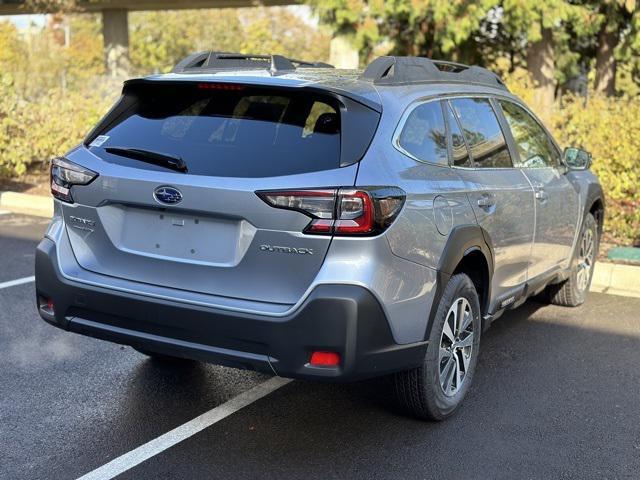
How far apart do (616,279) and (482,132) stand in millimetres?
3481

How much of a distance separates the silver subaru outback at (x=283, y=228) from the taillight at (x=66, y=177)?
0.04ft

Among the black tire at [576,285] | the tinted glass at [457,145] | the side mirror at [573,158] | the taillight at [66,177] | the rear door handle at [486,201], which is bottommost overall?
the black tire at [576,285]

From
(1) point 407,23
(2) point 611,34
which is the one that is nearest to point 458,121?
(1) point 407,23

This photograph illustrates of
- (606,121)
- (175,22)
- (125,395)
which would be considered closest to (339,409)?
(125,395)

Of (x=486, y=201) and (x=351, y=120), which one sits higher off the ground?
(x=351, y=120)

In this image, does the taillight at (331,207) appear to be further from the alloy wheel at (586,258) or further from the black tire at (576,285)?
the alloy wheel at (586,258)

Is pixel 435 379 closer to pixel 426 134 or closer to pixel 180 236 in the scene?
pixel 426 134

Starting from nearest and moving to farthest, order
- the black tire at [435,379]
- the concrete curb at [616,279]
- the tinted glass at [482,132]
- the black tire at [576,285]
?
the black tire at [435,379], the tinted glass at [482,132], the black tire at [576,285], the concrete curb at [616,279]

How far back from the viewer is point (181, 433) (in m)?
4.15

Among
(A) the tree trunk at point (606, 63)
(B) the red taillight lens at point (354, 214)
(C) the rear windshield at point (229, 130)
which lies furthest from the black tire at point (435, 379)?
(A) the tree trunk at point (606, 63)

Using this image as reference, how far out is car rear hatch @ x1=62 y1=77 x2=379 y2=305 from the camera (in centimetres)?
357

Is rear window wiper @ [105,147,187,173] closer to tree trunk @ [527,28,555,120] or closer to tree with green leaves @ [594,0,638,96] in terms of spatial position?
tree with green leaves @ [594,0,638,96]

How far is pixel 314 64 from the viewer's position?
210 inches

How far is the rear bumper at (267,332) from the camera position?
350 cm
